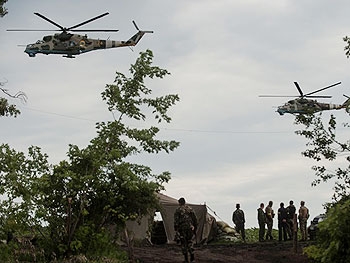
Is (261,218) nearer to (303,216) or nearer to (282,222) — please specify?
(282,222)

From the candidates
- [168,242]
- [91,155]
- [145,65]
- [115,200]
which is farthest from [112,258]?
[168,242]

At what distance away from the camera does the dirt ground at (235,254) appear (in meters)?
21.7

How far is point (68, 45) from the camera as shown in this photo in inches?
1371

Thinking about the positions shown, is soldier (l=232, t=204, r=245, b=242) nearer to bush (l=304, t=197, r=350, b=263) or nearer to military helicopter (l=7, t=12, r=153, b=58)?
military helicopter (l=7, t=12, r=153, b=58)

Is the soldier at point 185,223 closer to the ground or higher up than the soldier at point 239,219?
closer to the ground

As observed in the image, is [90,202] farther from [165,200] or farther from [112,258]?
[165,200]

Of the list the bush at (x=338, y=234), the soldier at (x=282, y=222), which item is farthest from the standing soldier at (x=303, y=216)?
the bush at (x=338, y=234)

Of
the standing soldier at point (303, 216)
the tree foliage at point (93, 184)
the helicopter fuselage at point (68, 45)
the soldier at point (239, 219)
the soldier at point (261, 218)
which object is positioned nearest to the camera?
the tree foliage at point (93, 184)

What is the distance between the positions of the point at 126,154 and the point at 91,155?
134 cm

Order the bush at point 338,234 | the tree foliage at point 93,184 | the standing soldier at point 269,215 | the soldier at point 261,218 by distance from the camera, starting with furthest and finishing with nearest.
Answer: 1. the standing soldier at point 269,215
2. the soldier at point 261,218
3. the tree foliage at point 93,184
4. the bush at point 338,234

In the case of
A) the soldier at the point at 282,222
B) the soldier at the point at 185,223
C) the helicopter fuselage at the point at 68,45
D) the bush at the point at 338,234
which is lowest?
the bush at the point at 338,234

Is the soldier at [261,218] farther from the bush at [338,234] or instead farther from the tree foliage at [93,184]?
the bush at [338,234]

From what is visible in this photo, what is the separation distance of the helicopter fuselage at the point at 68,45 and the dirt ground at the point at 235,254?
1254 cm

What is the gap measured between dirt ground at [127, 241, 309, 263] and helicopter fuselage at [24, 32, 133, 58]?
12540mm
